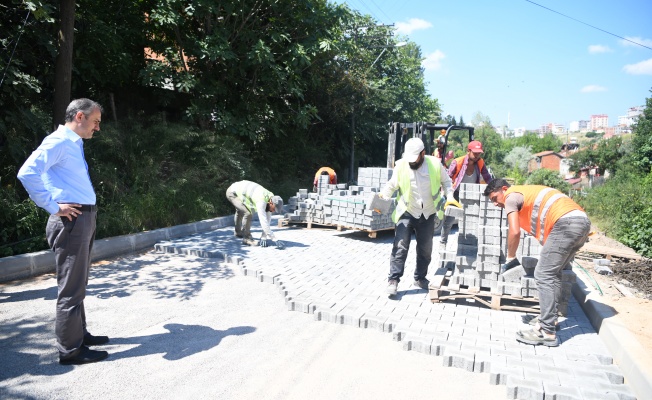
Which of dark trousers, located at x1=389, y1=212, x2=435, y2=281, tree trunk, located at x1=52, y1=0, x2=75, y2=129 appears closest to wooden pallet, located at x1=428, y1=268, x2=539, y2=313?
dark trousers, located at x1=389, y1=212, x2=435, y2=281

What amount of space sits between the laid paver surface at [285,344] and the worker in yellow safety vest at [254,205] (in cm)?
155

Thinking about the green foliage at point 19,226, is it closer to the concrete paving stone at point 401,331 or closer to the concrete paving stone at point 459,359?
the concrete paving stone at point 401,331

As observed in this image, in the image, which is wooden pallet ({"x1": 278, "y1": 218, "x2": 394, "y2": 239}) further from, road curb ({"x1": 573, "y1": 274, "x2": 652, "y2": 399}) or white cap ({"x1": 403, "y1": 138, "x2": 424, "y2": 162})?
road curb ({"x1": 573, "y1": 274, "x2": 652, "y2": 399})

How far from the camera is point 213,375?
3.72 metres

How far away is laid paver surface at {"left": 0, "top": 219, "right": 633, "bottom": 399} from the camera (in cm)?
355

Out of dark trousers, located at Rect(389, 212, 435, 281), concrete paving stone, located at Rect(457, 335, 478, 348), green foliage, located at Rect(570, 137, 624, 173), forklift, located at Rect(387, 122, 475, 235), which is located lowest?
concrete paving stone, located at Rect(457, 335, 478, 348)

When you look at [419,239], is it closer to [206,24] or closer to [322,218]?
[322,218]

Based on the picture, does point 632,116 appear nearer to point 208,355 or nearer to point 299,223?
point 299,223

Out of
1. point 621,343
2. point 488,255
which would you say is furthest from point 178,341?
point 621,343

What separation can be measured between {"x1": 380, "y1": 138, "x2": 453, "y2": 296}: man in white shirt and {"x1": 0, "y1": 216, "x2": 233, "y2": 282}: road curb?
4783 mm

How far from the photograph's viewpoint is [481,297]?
221 inches

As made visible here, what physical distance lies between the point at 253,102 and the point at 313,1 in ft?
11.7

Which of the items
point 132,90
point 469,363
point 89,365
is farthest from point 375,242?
point 132,90

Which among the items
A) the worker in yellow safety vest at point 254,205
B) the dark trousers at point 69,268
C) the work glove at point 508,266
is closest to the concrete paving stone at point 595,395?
the work glove at point 508,266
